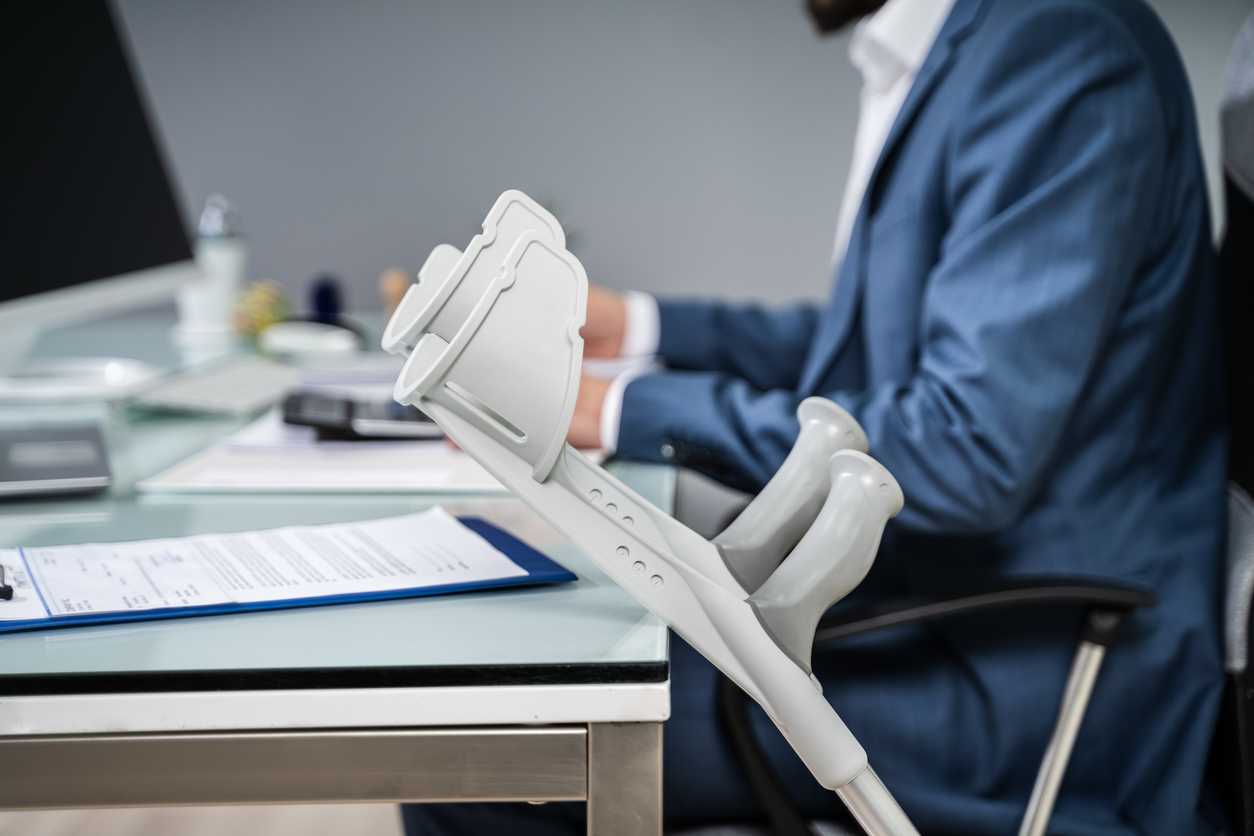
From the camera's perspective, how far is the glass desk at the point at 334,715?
46cm

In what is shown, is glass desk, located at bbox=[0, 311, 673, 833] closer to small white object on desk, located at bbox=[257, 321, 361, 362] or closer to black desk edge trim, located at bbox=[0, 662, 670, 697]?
black desk edge trim, located at bbox=[0, 662, 670, 697]

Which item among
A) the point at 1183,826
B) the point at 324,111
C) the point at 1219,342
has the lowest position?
the point at 1183,826

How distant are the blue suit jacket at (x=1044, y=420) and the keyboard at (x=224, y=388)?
506 mm

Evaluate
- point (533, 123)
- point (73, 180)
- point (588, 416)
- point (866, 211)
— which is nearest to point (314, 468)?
point (588, 416)

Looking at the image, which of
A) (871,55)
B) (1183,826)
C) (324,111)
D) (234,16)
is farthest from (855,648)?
(234,16)

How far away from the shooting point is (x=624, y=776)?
48cm

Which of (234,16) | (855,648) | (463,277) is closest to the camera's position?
(463,277)

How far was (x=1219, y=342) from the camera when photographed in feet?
2.84

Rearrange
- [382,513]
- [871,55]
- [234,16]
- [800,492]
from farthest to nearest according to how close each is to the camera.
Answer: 1. [234,16]
2. [871,55]
3. [382,513]
4. [800,492]

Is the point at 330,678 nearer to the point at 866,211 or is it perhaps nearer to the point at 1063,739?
the point at 1063,739

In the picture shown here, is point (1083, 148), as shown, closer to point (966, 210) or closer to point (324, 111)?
point (966, 210)

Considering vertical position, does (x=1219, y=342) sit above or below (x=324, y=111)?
below

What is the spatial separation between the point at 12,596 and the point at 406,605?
0.72 feet

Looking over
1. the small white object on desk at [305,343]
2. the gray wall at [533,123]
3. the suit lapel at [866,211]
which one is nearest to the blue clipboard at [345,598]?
the suit lapel at [866,211]
